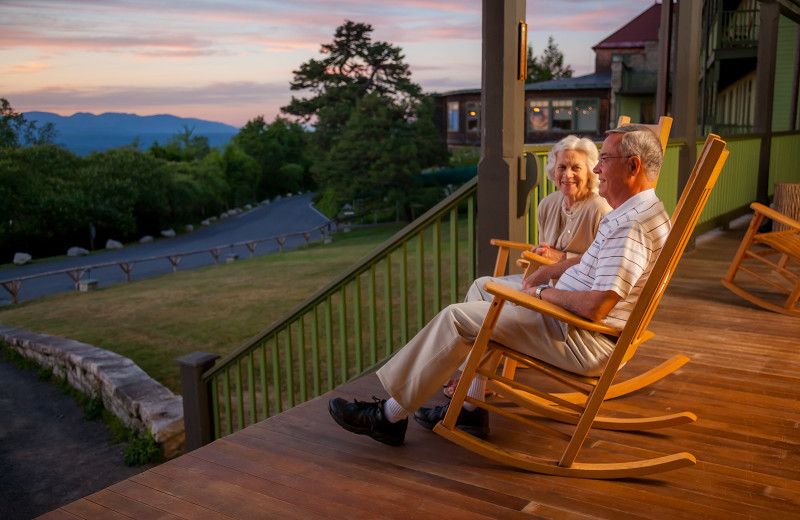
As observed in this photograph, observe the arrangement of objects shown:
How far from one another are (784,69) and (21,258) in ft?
127

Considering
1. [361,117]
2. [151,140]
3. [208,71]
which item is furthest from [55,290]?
[208,71]

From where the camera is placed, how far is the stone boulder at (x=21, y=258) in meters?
39.5

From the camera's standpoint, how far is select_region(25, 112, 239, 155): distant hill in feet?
161

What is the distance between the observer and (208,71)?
267 feet

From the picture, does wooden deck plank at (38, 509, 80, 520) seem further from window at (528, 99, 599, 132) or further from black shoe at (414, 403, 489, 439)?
window at (528, 99, 599, 132)

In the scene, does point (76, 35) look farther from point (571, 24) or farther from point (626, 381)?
point (626, 381)

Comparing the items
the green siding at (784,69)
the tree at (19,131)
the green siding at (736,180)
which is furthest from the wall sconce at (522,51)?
the tree at (19,131)

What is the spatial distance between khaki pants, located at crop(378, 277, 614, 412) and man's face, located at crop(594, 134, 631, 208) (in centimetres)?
47

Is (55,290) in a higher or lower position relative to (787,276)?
lower

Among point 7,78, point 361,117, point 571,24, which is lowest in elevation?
point 361,117

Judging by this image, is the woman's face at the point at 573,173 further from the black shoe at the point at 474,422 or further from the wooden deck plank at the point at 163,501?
the wooden deck plank at the point at 163,501

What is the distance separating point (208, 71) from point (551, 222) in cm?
8421

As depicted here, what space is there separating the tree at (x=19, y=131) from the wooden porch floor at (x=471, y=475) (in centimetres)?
4785

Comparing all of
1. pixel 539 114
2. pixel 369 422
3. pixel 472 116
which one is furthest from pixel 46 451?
pixel 472 116
